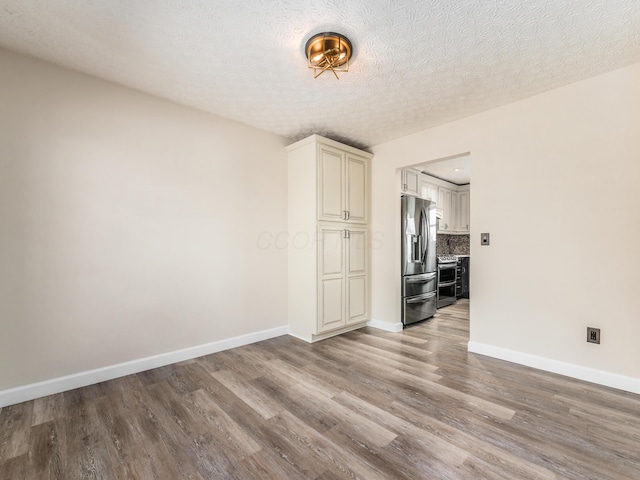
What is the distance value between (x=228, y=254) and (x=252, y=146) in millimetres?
1305

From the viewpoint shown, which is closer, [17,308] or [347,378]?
[17,308]

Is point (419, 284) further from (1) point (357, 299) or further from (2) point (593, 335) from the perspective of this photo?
(2) point (593, 335)

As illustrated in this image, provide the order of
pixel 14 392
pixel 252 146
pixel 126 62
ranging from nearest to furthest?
pixel 14 392
pixel 126 62
pixel 252 146

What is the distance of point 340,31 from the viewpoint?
1846 millimetres

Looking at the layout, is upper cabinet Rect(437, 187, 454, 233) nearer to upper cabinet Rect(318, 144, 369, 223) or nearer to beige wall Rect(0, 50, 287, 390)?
upper cabinet Rect(318, 144, 369, 223)

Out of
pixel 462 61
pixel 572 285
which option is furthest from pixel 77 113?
pixel 572 285

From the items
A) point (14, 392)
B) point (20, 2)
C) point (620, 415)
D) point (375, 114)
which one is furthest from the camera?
point (375, 114)

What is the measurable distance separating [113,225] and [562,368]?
4.04 m

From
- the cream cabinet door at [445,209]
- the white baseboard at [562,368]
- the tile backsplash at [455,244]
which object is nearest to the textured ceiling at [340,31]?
the white baseboard at [562,368]

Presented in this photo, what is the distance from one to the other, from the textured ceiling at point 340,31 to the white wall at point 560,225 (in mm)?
277

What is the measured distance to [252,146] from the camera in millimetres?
3385

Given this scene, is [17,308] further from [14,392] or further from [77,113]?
[77,113]

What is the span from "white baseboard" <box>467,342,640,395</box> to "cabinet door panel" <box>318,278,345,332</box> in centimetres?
145

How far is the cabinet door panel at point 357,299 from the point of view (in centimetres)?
370
